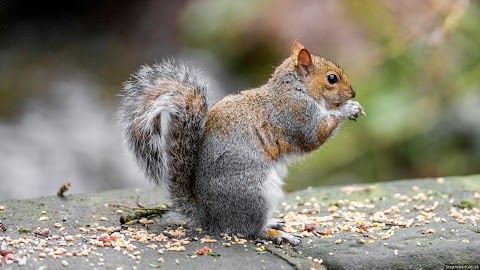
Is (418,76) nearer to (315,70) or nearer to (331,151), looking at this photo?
(331,151)

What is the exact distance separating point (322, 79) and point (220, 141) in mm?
573

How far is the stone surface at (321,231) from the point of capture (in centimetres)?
276

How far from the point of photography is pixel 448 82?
566 centimetres

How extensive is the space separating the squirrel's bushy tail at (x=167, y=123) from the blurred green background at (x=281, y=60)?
129 centimetres

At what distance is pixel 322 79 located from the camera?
11.1 ft

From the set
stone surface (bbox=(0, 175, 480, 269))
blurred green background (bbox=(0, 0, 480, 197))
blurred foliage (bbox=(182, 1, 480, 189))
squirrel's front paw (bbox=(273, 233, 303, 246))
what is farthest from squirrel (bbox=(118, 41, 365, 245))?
blurred foliage (bbox=(182, 1, 480, 189))

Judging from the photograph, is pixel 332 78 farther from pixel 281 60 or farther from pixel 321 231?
pixel 281 60

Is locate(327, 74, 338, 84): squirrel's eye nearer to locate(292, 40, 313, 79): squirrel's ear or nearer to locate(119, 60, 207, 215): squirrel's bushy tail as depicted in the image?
locate(292, 40, 313, 79): squirrel's ear

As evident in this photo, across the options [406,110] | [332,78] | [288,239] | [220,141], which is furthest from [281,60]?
[406,110]

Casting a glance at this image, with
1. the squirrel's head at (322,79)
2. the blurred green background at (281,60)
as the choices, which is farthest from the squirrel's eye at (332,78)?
the blurred green background at (281,60)

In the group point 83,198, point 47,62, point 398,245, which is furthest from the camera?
point 47,62

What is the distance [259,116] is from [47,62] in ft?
17.3

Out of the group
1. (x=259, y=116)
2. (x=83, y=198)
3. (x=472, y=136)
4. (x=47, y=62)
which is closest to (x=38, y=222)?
(x=83, y=198)

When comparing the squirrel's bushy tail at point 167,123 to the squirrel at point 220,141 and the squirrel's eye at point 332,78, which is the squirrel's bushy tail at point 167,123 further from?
the squirrel's eye at point 332,78
